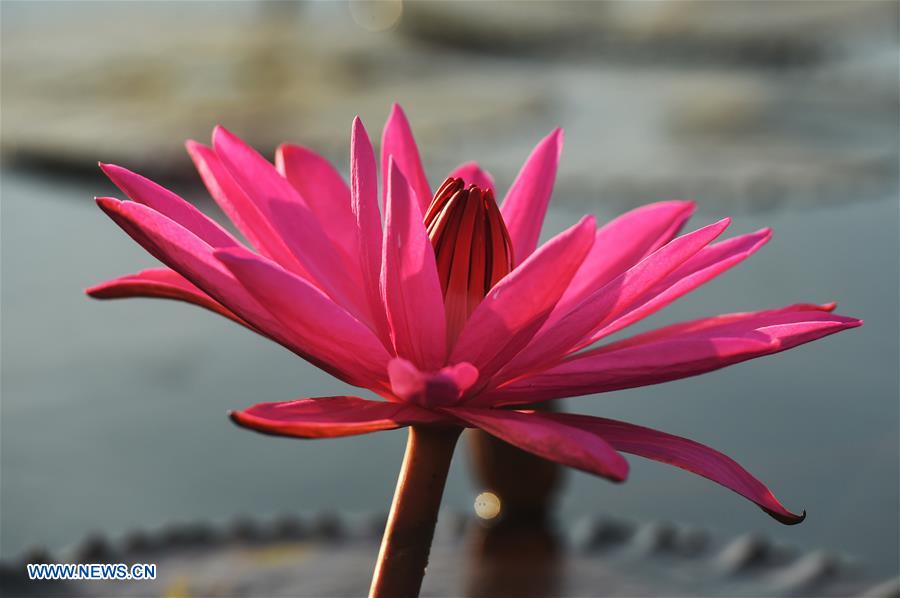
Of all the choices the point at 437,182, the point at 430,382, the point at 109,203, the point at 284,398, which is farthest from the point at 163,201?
the point at 437,182

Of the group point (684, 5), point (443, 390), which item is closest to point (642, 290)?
point (443, 390)

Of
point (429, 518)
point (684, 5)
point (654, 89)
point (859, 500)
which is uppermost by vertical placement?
point (684, 5)

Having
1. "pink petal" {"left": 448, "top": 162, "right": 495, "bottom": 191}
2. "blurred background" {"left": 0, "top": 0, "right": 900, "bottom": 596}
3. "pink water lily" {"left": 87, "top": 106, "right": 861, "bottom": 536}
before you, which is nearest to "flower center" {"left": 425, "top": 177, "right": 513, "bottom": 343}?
"pink water lily" {"left": 87, "top": 106, "right": 861, "bottom": 536}

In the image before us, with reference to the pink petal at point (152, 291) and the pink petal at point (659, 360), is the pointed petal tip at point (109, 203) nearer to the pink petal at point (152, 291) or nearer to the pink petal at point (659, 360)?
the pink petal at point (152, 291)

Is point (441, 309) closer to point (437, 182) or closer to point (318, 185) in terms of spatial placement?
point (318, 185)

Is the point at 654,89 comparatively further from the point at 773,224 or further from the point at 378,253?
the point at 378,253

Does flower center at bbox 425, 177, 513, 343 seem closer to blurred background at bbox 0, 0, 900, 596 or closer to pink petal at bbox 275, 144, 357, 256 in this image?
pink petal at bbox 275, 144, 357, 256

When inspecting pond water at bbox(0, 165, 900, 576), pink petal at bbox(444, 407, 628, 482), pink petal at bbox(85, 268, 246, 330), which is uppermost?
pink petal at bbox(85, 268, 246, 330)
